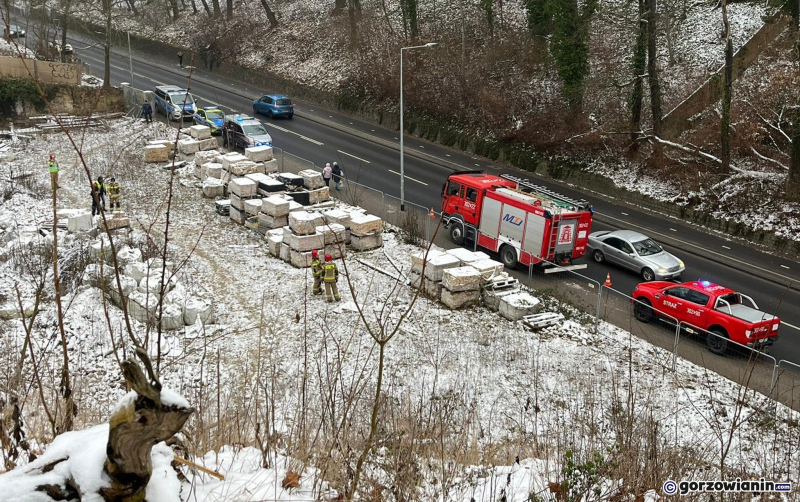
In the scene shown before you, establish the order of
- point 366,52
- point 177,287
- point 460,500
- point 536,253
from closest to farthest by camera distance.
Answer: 1. point 460,500
2. point 177,287
3. point 536,253
4. point 366,52

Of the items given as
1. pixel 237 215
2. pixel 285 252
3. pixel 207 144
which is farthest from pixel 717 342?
pixel 207 144

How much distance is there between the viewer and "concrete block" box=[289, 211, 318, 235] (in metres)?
21.4

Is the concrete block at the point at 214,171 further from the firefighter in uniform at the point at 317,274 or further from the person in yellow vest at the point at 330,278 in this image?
the person in yellow vest at the point at 330,278

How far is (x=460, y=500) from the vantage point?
20.5ft

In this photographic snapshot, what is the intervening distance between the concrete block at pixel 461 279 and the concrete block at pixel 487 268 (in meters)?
0.27

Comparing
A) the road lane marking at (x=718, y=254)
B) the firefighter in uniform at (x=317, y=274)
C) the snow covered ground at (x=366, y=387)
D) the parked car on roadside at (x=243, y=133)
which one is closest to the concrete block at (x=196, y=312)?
the snow covered ground at (x=366, y=387)

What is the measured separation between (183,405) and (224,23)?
208 ft

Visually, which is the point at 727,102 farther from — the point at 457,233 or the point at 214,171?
the point at 214,171

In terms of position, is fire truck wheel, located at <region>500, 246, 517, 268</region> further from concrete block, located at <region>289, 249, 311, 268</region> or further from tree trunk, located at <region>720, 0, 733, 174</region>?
tree trunk, located at <region>720, 0, 733, 174</region>

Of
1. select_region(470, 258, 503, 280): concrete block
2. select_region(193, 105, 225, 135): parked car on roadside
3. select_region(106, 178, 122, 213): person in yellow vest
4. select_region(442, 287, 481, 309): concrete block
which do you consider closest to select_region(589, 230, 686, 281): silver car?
select_region(470, 258, 503, 280): concrete block

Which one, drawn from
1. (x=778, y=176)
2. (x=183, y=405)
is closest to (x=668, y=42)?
(x=778, y=176)

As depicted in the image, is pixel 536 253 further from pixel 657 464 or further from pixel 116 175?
pixel 116 175

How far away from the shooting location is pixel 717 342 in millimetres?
17547

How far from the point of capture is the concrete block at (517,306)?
18625mm
